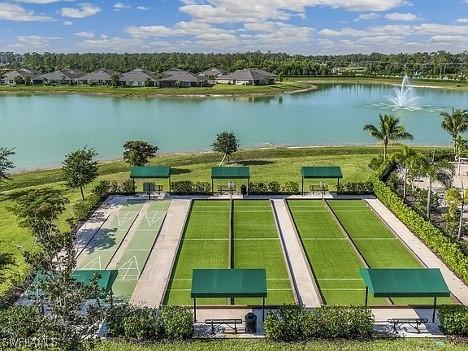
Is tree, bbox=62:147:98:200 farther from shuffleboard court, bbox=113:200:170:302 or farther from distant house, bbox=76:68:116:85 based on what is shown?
distant house, bbox=76:68:116:85

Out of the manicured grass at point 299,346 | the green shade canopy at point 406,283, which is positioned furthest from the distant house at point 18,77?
the green shade canopy at point 406,283

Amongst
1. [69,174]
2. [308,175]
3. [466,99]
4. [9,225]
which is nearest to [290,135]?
[308,175]

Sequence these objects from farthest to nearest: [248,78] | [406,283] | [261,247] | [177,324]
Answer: [248,78], [261,247], [406,283], [177,324]

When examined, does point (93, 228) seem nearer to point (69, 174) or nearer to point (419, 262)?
point (69, 174)

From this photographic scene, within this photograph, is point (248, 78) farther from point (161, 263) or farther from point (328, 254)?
point (161, 263)

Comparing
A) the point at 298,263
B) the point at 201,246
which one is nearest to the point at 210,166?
the point at 201,246

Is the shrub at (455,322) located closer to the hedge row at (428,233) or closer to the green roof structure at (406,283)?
the green roof structure at (406,283)
